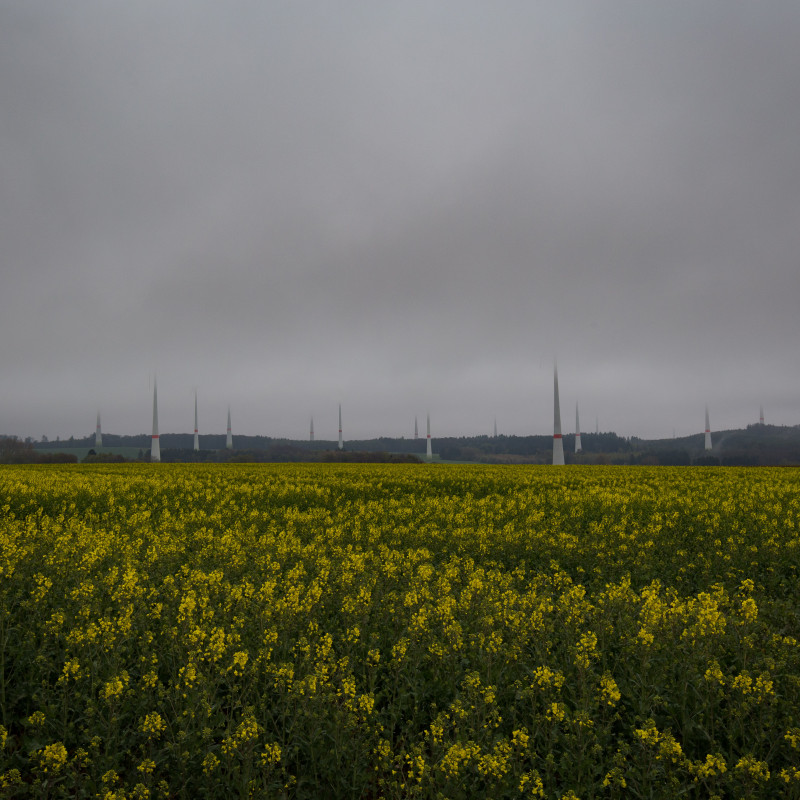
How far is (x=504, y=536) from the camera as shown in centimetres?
1063

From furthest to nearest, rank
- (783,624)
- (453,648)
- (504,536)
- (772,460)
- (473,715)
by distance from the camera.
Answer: (772,460)
(504,536)
(783,624)
(453,648)
(473,715)

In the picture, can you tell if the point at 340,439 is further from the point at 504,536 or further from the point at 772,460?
the point at 504,536

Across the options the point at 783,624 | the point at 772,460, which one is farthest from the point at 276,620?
the point at 772,460

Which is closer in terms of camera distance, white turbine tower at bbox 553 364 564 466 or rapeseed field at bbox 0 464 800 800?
rapeseed field at bbox 0 464 800 800

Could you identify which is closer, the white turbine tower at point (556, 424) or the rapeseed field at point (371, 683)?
the rapeseed field at point (371, 683)

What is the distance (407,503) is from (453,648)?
10980 millimetres

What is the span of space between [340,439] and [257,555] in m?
100

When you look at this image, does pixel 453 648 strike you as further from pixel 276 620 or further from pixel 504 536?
pixel 504 536

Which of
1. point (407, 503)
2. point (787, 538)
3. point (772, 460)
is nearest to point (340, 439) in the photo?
point (772, 460)

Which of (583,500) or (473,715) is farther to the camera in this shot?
(583,500)

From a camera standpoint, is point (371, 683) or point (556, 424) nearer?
point (371, 683)

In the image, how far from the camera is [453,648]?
16.5 feet

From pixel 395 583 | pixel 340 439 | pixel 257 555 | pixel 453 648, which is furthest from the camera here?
pixel 340 439

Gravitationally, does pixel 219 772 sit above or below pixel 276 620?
below
